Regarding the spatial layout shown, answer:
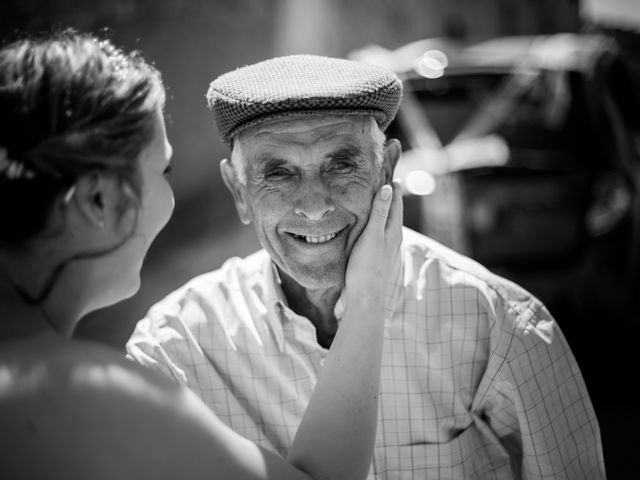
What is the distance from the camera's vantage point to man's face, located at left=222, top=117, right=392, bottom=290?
1.98 metres

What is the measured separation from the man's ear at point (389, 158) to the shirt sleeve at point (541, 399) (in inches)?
23.1

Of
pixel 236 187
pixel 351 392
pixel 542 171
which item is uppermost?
pixel 542 171

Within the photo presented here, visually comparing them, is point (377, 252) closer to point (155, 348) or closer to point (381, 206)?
point (381, 206)

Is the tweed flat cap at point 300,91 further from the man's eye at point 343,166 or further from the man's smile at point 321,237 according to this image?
the man's smile at point 321,237

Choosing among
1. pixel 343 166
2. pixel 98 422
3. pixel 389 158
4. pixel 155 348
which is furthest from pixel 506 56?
pixel 98 422

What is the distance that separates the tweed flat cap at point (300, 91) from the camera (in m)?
1.87

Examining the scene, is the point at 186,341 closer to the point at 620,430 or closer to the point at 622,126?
the point at 620,430

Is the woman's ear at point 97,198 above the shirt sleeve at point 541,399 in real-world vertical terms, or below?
above

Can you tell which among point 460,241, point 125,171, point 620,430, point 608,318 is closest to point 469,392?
point 125,171

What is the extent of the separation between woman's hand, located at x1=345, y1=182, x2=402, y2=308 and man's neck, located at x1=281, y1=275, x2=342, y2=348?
1.08 ft

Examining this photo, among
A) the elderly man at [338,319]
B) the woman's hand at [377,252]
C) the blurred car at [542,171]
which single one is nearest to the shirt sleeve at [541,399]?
the elderly man at [338,319]

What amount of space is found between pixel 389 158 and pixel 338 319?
562 millimetres

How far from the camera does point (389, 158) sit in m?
2.15

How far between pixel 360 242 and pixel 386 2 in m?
13.0
